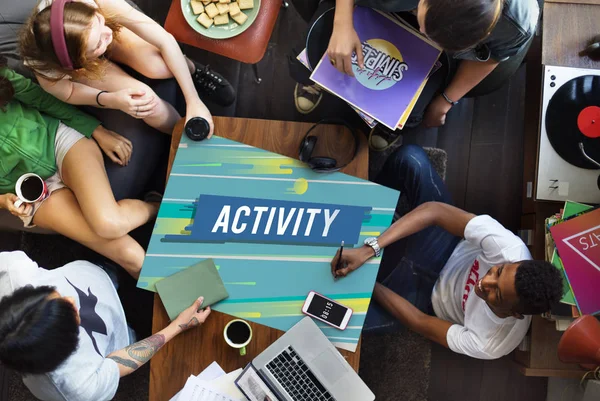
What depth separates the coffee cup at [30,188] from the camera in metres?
1.61

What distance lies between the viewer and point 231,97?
2133 millimetres

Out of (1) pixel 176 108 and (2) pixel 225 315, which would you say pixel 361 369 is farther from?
(1) pixel 176 108

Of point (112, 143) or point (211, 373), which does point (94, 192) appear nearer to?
point (112, 143)

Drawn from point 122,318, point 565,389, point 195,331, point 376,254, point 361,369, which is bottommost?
point 361,369

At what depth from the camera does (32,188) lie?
1.65 m

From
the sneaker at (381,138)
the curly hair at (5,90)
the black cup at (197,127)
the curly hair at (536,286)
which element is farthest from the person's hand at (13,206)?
the curly hair at (536,286)

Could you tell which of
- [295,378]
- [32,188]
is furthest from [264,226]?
[32,188]

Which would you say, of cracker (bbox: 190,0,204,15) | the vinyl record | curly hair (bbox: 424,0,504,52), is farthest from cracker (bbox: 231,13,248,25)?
the vinyl record

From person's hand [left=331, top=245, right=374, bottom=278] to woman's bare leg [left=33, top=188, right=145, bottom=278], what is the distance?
0.73 m

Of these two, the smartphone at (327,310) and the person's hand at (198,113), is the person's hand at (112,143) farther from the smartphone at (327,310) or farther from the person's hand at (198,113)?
the smartphone at (327,310)

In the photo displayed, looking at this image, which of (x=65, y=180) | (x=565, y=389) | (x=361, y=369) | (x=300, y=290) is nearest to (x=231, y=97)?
(x=65, y=180)

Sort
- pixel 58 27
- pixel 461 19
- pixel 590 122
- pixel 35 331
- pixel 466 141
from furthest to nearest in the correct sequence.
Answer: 1. pixel 466 141
2. pixel 590 122
3. pixel 58 27
4. pixel 35 331
5. pixel 461 19

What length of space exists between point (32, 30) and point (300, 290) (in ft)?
3.86

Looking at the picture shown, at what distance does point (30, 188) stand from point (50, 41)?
53cm
